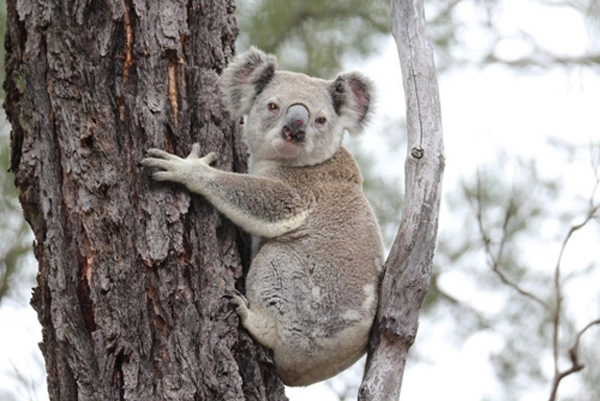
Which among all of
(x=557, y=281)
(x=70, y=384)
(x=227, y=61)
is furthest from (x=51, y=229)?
(x=557, y=281)

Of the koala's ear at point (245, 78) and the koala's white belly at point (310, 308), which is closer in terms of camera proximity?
the koala's white belly at point (310, 308)

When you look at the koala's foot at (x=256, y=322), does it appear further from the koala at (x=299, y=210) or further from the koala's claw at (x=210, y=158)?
the koala's claw at (x=210, y=158)

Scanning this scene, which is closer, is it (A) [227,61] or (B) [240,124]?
(A) [227,61]

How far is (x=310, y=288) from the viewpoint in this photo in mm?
4090

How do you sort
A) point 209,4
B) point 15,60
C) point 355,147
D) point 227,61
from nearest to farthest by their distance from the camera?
point 15,60 → point 209,4 → point 227,61 → point 355,147

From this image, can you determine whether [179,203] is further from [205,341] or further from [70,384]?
[70,384]

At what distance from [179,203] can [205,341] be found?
63 cm

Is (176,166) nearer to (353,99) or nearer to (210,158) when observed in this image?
(210,158)

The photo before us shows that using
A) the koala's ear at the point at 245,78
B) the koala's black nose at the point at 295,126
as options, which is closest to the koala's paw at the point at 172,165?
the koala's ear at the point at 245,78

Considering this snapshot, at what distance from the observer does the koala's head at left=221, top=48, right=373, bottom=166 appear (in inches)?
172

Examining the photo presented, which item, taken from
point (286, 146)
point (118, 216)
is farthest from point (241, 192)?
point (118, 216)

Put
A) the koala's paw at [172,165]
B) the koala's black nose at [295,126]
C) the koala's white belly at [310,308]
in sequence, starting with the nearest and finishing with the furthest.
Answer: the koala's paw at [172,165]
the koala's white belly at [310,308]
the koala's black nose at [295,126]

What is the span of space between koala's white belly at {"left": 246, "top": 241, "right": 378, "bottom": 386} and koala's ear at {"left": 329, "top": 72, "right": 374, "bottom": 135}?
1.03 metres

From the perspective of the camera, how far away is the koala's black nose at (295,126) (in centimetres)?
435
